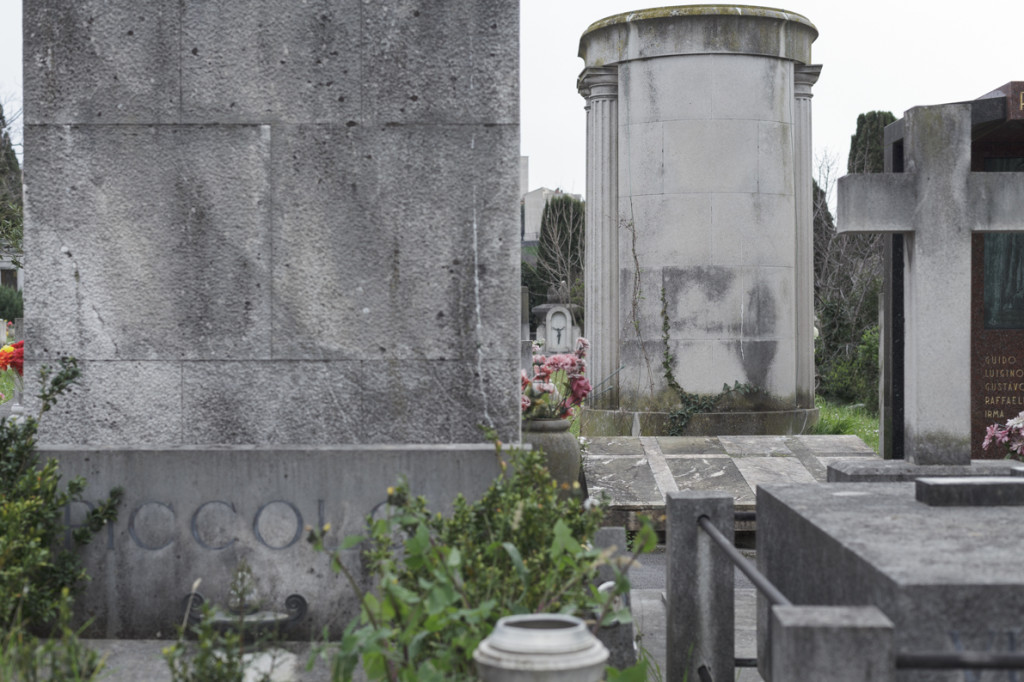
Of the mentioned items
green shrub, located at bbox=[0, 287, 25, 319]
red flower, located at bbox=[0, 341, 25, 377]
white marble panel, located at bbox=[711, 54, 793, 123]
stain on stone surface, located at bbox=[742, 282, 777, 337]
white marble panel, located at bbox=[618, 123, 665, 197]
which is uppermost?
white marble panel, located at bbox=[711, 54, 793, 123]

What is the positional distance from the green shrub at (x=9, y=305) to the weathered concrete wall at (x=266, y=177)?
3263 centimetres

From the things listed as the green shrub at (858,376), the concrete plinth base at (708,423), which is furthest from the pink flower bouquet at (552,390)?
the green shrub at (858,376)

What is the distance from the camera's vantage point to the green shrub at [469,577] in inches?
114

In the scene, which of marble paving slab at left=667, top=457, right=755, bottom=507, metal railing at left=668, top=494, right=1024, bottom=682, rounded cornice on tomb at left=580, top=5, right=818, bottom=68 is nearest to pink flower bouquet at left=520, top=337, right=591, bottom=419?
marble paving slab at left=667, top=457, right=755, bottom=507

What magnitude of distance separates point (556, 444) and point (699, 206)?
18.1 ft

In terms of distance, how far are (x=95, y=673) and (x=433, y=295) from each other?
1769 millimetres

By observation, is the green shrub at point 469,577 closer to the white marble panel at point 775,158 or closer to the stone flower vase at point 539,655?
the stone flower vase at point 539,655

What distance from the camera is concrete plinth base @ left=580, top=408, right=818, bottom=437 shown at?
1169cm

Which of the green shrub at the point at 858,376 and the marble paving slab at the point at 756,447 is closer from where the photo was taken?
the marble paving slab at the point at 756,447

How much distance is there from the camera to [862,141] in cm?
2373

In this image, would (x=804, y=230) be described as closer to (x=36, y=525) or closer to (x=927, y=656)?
(x=36, y=525)

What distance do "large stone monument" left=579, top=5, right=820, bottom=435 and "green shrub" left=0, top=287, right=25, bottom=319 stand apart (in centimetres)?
2728

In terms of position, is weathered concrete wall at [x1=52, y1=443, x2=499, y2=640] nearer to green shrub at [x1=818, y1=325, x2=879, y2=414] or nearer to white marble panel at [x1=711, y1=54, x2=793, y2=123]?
white marble panel at [x1=711, y1=54, x2=793, y2=123]

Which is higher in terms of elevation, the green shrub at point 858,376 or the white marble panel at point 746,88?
Answer: the white marble panel at point 746,88
